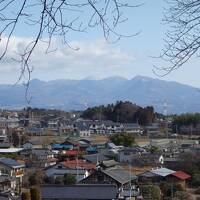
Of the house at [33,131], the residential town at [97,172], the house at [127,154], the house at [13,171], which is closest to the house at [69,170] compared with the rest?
the residential town at [97,172]

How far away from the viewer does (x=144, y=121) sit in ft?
104

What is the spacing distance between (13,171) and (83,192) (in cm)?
440

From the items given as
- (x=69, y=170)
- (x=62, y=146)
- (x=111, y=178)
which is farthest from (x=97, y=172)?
(x=62, y=146)

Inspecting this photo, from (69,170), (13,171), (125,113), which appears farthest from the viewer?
(125,113)

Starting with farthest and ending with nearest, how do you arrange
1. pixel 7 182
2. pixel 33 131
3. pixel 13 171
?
pixel 33 131 → pixel 13 171 → pixel 7 182

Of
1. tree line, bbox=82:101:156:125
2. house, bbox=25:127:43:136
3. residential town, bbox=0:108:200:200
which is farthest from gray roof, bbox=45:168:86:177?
tree line, bbox=82:101:156:125

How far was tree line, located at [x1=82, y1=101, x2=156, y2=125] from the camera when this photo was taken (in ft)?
102

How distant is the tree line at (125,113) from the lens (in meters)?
31.2

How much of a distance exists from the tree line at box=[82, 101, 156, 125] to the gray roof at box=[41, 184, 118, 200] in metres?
20.7

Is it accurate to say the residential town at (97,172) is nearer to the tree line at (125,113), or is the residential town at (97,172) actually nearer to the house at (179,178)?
the house at (179,178)

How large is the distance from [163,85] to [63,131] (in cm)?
10474

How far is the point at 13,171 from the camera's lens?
44.6ft

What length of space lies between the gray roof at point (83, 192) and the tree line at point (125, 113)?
2065 cm

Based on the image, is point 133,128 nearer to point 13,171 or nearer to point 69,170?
point 69,170
